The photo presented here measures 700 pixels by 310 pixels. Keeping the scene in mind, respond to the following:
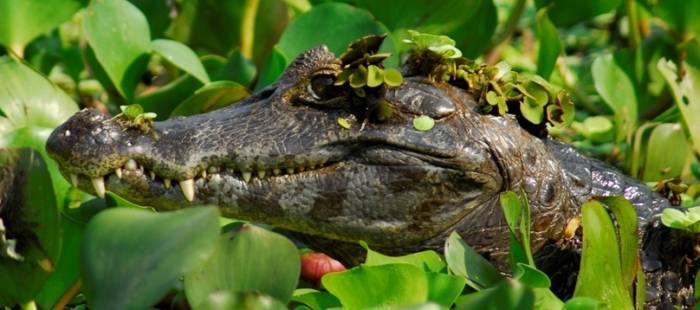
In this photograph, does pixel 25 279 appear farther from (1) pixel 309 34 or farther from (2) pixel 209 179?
(1) pixel 309 34

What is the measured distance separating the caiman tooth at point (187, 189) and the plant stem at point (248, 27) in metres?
2.35

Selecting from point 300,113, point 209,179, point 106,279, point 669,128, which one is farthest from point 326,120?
point 669,128

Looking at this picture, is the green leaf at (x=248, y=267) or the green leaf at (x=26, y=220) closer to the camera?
the green leaf at (x=248, y=267)

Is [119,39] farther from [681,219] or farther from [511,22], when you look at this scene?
[681,219]

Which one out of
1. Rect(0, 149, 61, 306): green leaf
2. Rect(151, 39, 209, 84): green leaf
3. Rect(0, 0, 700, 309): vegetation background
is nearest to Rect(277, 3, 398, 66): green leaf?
Rect(0, 0, 700, 309): vegetation background

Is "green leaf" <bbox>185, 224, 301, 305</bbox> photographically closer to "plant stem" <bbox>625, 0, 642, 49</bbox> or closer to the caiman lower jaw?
A: the caiman lower jaw

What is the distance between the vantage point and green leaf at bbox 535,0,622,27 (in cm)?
542

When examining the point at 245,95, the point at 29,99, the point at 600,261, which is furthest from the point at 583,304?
the point at 29,99

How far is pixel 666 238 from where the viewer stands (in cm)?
403

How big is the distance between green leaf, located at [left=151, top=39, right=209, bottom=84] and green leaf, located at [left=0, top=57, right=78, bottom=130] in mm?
455

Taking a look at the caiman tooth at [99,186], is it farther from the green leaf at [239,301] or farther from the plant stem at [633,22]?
the plant stem at [633,22]

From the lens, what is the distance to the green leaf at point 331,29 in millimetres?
4840

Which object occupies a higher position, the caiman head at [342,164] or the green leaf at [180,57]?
the caiman head at [342,164]

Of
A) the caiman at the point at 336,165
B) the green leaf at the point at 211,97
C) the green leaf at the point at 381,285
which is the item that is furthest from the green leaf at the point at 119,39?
the green leaf at the point at 381,285
